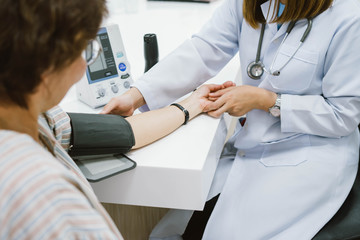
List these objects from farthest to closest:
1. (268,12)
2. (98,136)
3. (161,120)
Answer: (268,12), (161,120), (98,136)

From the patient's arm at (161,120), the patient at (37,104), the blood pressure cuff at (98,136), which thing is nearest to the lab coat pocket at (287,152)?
the patient's arm at (161,120)

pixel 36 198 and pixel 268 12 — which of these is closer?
pixel 36 198

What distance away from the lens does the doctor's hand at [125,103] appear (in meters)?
1.13

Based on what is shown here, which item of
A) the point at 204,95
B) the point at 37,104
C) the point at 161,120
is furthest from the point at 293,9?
the point at 37,104

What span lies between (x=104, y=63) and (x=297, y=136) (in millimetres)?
673

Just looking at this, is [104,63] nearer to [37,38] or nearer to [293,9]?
[293,9]

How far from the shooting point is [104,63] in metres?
1.26

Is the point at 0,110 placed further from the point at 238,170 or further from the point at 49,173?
the point at 238,170

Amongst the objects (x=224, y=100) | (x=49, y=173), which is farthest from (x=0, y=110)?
(x=224, y=100)

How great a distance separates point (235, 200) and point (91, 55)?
65 cm

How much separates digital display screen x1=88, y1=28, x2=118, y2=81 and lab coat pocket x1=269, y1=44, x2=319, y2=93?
1.75 feet

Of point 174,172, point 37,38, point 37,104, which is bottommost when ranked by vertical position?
point 174,172

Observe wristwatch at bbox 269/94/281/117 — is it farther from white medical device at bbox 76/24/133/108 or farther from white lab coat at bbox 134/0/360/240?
white medical device at bbox 76/24/133/108

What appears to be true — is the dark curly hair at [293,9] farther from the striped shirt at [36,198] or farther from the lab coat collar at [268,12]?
the striped shirt at [36,198]
